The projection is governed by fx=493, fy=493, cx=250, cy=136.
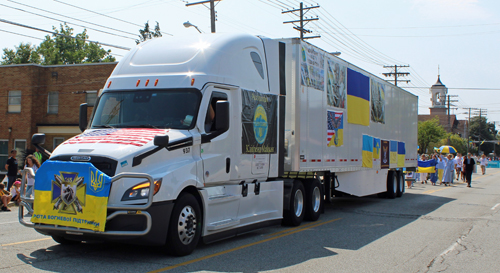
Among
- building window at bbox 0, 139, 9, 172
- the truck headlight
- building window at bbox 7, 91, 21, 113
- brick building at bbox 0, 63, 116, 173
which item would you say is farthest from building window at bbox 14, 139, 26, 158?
the truck headlight

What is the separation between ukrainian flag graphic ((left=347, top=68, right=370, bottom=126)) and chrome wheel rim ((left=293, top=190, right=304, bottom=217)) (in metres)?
3.41

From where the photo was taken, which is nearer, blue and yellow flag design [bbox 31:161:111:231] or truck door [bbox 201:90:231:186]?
blue and yellow flag design [bbox 31:161:111:231]

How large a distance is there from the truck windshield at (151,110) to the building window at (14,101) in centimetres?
2653

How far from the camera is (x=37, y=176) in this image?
6879mm

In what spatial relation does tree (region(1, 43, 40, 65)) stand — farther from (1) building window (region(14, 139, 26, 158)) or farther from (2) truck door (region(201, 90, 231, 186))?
(2) truck door (region(201, 90, 231, 186))

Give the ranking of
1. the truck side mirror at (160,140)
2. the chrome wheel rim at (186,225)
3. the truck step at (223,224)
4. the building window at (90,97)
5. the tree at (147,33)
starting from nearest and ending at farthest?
the truck side mirror at (160,140)
the chrome wheel rim at (186,225)
the truck step at (223,224)
the building window at (90,97)
the tree at (147,33)

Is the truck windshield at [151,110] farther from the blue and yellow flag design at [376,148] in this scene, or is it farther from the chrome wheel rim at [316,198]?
the blue and yellow flag design at [376,148]

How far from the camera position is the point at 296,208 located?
1109cm

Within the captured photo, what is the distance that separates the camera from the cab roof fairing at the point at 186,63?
26.9ft

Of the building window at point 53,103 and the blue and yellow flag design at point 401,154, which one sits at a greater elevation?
the building window at point 53,103

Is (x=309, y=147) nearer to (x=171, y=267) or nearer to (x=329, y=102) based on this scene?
(x=329, y=102)

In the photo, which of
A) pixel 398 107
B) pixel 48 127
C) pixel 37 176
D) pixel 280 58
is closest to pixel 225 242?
pixel 37 176

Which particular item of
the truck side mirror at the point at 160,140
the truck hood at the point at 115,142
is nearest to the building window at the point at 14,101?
the truck hood at the point at 115,142

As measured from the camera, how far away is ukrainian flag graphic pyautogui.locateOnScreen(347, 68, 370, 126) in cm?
1389
